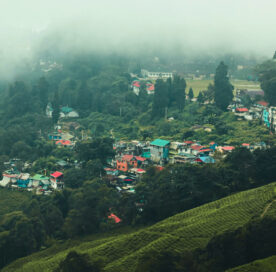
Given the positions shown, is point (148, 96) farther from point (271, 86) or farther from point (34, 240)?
point (34, 240)

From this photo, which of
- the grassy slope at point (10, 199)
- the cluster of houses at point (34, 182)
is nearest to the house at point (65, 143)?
the cluster of houses at point (34, 182)

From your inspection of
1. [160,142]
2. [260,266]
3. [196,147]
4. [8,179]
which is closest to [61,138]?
[8,179]

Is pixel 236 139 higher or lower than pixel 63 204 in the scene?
higher

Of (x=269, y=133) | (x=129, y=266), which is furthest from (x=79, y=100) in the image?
(x=129, y=266)

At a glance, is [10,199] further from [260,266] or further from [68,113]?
[260,266]

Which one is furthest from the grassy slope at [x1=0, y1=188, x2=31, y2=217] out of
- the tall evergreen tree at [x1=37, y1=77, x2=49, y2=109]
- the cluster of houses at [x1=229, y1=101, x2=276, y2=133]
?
the tall evergreen tree at [x1=37, y1=77, x2=49, y2=109]

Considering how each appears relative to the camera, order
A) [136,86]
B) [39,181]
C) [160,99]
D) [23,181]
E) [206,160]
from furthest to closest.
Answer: [136,86]
[160,99]
[23,181]
[39,181]
[206,160]
